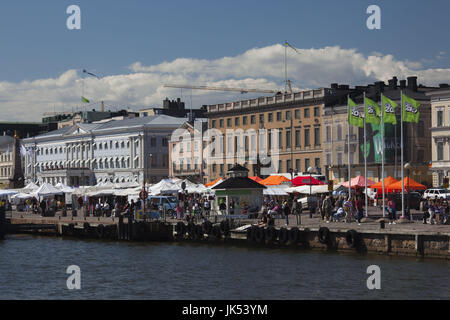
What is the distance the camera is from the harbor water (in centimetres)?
3603

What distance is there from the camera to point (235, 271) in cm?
4294

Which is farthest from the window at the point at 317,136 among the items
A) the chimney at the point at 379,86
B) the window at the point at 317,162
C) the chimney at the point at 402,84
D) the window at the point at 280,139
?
the chimney at the point at 402,84

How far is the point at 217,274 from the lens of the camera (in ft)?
138

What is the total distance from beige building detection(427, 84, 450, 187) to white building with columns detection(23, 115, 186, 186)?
4973 centimetres

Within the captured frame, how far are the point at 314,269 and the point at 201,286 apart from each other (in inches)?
248

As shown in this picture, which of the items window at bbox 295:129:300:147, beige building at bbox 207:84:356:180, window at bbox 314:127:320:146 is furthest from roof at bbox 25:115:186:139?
window at bbox 314:127:320:146

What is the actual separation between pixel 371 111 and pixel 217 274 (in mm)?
17400

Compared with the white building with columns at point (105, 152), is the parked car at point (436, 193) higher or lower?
lower

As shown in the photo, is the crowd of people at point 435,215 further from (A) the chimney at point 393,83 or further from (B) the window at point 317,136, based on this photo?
(B) the window at point 317,136

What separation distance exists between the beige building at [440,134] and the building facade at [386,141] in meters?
2.05

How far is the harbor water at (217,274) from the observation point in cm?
3603

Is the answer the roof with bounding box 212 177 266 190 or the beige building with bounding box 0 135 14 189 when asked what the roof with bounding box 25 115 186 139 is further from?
the roof with bounding box 212 177 266 190
